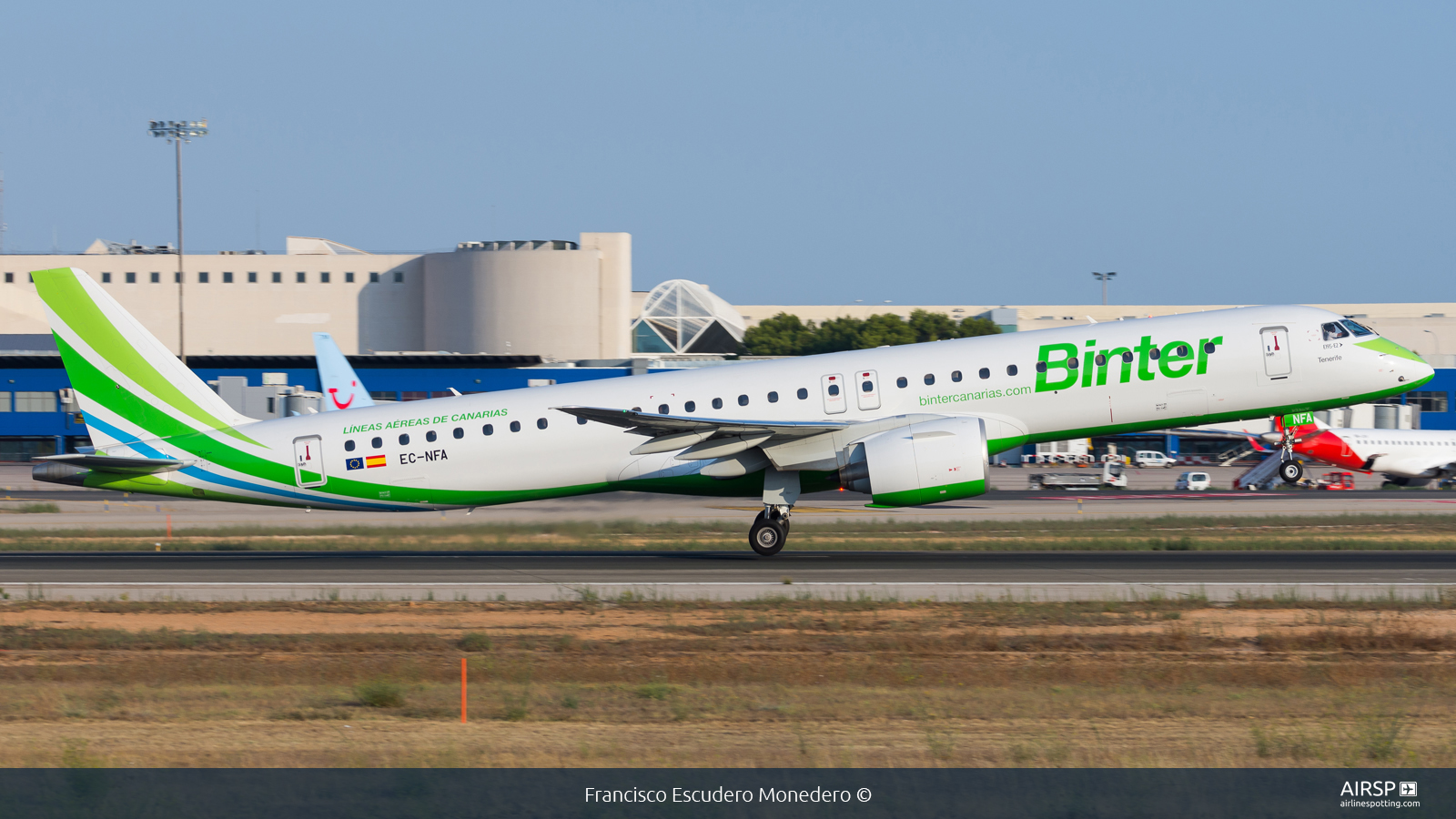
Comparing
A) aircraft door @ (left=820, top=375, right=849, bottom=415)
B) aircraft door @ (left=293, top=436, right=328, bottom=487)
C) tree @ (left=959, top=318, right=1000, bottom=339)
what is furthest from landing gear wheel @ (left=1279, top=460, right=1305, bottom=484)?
tree @ (left=959, top=318, right=1000, bottom=339)

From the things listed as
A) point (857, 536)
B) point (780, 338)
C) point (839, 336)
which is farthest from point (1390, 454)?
point (780, 338)

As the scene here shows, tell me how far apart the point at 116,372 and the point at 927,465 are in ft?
62.7

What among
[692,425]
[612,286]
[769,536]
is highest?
[612,286]

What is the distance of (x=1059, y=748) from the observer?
11789mm

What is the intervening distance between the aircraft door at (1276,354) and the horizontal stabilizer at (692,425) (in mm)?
9392

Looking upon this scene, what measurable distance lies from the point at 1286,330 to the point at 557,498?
56.8 ft

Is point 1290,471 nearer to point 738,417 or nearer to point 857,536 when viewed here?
point 857,536

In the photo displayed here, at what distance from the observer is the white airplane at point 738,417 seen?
2716 centimetres

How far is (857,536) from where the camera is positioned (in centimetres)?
3603

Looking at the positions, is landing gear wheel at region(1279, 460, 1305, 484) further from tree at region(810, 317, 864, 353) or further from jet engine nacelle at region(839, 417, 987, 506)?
tree at region(810, 317, 864, 353)

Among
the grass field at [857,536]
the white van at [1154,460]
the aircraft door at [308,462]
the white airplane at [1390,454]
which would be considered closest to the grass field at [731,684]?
the grass field at [857,536]

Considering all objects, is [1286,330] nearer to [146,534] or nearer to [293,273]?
[146,534]
